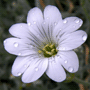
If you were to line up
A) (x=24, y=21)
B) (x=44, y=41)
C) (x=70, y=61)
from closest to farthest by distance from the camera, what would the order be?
(x=70, y=61), (x=44, y=41), (x=24, y=21)

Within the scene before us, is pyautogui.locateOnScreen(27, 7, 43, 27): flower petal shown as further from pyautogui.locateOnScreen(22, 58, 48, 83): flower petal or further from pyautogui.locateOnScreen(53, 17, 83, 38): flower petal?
pyautogui.locateOnScreen(22, 58, 48, 83): flower petal

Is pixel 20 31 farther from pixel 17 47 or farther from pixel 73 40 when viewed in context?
pixel 73 40

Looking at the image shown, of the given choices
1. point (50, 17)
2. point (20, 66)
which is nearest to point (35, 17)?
point (50, 17)

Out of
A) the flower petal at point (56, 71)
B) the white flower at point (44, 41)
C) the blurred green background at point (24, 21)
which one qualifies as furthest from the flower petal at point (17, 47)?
the blurred green background at point (24, 21)

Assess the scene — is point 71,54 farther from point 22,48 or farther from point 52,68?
point 22,48

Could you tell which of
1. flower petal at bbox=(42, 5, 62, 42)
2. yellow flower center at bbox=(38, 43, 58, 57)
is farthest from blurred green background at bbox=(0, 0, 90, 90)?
flower petal at bbox=(42, 5, 62, 42)
